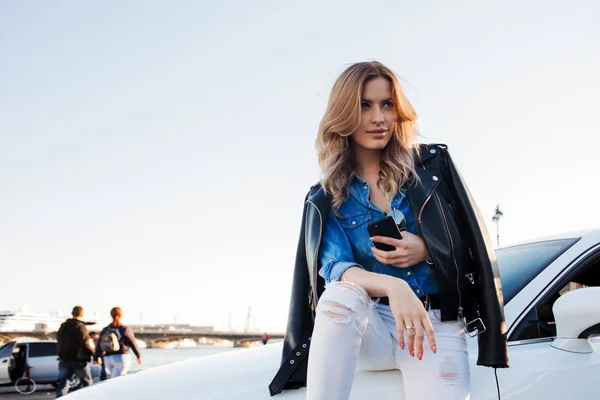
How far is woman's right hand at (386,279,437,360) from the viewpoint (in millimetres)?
1854

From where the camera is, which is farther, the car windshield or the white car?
the car windshield

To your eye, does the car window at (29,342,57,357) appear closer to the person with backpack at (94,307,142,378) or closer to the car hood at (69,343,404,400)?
the person with backpack at (94,307,142,378)

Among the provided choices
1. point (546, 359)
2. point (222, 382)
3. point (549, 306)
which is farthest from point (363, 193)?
point (549, 306)

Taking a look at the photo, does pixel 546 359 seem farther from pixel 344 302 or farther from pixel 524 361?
pixel 344 302

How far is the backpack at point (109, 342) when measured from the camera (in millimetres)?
8969

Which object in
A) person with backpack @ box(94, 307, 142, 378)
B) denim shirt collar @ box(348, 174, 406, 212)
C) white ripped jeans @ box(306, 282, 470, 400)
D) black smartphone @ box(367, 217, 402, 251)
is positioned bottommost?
person with backpack @ box(94, 307, 142, 378)

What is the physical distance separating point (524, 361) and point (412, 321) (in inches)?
31.1

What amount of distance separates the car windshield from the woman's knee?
40.3 inches

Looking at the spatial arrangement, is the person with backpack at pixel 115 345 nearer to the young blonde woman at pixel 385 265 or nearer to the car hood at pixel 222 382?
the car hood at pixel 222 382

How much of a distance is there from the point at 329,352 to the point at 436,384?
0.36 metres

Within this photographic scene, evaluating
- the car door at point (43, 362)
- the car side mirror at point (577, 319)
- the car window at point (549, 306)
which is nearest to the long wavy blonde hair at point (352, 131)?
the car side mirror at point (577, 319)

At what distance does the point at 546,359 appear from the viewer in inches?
95.6

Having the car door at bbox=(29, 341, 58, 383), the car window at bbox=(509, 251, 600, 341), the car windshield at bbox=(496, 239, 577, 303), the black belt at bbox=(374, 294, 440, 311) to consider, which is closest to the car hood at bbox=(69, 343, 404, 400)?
the black belt at bbox=(374, 294, 440, 311)

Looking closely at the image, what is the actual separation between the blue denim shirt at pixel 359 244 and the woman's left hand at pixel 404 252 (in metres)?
0.06
